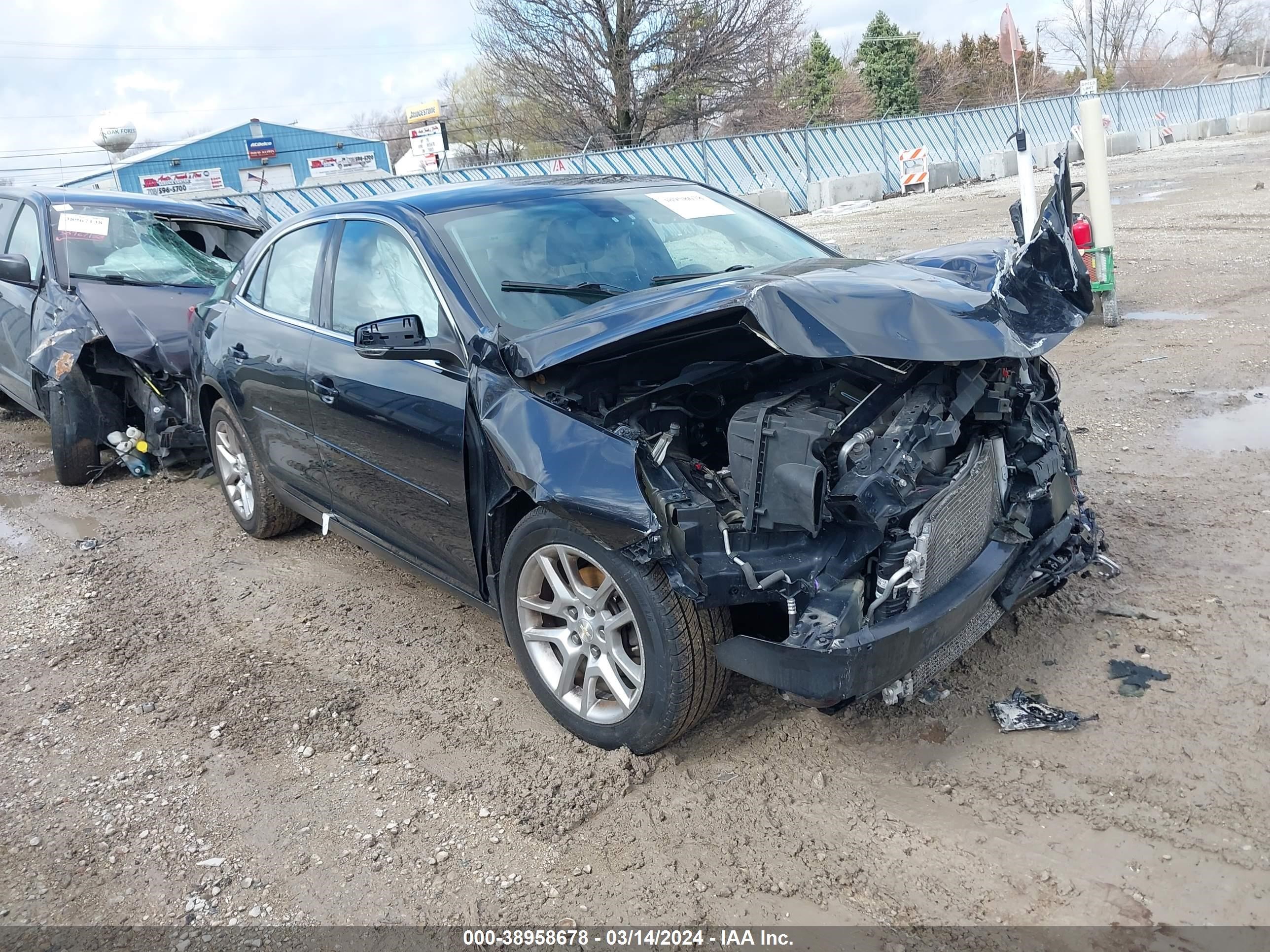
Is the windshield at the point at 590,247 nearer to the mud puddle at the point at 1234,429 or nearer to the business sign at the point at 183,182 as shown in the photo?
the mud puddle at the point at 1234,429

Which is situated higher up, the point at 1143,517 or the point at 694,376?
the point at 694,376

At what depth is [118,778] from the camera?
331 cm

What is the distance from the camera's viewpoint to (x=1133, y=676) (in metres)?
3.36

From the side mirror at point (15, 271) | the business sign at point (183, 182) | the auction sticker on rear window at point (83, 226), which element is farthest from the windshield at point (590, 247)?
the business sign at point (183, 182)

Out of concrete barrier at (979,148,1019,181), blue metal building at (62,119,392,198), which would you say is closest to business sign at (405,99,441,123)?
blue metal building at (62,119,392,198)

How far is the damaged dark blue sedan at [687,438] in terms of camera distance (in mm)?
2740

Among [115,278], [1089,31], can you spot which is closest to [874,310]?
[115,278]

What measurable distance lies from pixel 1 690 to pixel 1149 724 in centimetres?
424

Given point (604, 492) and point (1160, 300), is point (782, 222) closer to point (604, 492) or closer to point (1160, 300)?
point (604, 492)

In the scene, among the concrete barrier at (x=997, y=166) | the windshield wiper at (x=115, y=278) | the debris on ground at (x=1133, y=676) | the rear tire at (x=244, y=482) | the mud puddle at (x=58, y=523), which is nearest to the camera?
the debris on ground at (x=1133, y=676)

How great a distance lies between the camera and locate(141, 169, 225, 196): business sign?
3819 cm

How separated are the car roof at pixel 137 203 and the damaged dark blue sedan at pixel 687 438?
3952mm

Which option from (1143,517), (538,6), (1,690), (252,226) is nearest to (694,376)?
(1143,517)

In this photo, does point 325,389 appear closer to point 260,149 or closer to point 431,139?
point 431,139
